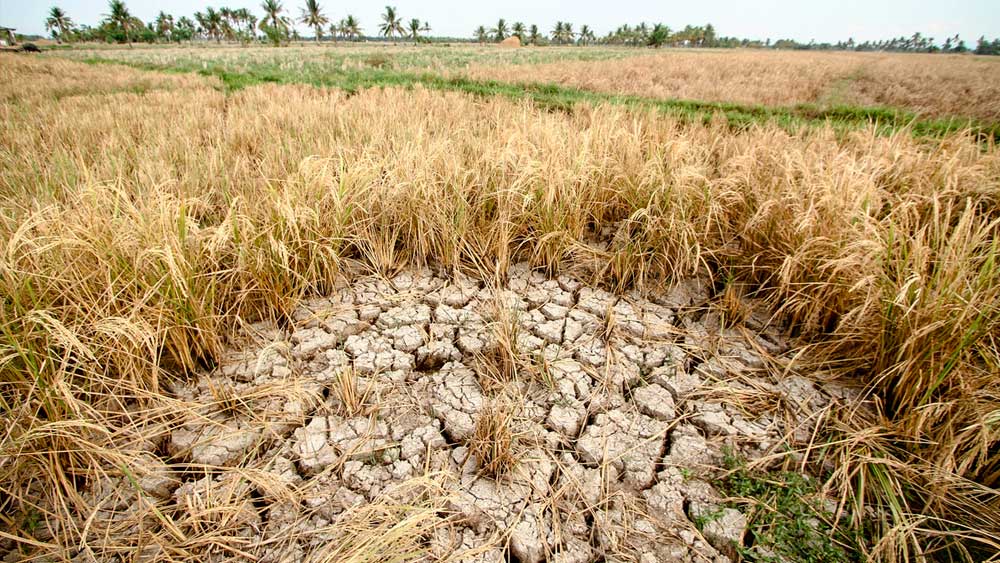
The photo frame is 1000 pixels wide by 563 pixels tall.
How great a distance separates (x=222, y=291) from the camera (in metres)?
2.02

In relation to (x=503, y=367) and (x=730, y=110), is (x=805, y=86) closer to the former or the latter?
(x=730, y=110)

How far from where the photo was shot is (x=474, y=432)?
62.2 inches

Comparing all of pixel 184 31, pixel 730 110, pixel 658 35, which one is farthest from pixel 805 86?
pixel 184 31

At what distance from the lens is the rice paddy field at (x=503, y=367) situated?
1.29 metres

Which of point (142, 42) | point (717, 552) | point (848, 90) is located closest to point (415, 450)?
point (717, 552)

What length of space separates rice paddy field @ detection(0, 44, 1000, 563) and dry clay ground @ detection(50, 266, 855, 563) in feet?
0.04

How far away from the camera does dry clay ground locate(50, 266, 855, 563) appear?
1289 millimetres

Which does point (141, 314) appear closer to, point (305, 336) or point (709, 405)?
point (305, 336)

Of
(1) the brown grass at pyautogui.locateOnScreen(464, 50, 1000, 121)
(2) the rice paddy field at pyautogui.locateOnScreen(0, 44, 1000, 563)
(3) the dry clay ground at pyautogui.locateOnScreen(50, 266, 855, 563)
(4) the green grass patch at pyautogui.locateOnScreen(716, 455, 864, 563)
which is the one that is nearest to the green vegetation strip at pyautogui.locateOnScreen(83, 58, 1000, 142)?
(1) the brown grass at pyautogui.locateOnScreen(464, 50, 1000, 121)

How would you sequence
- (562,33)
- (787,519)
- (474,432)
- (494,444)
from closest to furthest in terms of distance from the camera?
(787,519), (494,444), (474,432), (562,33)

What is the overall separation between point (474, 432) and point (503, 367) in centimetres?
38

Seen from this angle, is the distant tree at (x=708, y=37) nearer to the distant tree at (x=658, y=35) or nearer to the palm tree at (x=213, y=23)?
the distant tree at (x=658, y=35)

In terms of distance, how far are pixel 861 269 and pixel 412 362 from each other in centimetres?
216

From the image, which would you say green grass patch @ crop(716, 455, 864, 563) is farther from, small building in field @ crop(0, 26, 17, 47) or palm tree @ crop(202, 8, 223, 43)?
palm tree @ crop(202, 8, 223, 43)
